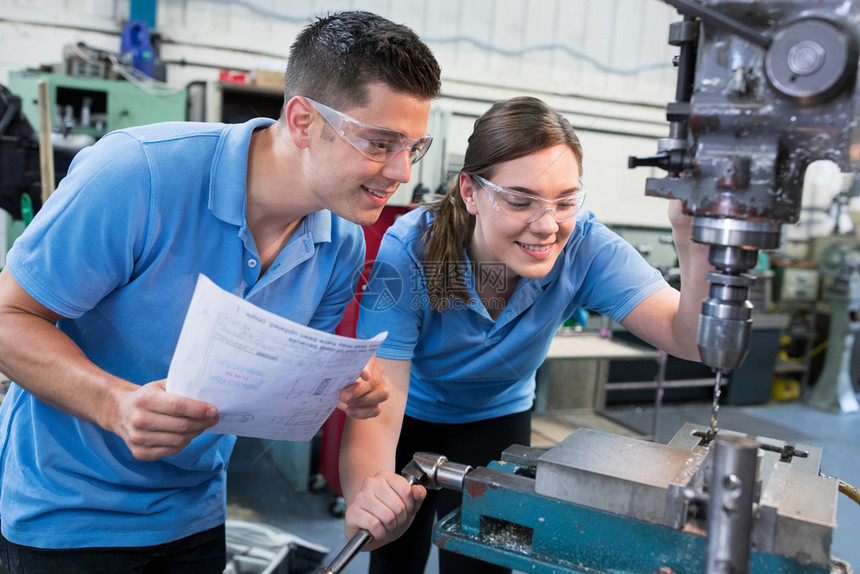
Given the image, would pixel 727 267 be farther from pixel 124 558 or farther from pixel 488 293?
pixel 124 558

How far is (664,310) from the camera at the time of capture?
3.32ft

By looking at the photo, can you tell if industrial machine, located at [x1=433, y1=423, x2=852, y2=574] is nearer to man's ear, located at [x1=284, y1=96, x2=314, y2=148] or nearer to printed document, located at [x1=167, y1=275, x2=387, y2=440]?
printed document, located at [x1=167, y1=275, x2=387, y2=440]

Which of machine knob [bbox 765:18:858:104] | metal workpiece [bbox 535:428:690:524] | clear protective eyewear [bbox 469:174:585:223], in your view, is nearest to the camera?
machine knob [bbox 765:18:858:104]

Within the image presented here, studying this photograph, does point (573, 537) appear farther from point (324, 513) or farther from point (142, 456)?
point (324, 513)

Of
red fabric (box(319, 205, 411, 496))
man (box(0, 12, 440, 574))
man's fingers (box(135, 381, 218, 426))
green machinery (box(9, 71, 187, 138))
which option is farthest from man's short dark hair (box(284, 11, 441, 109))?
green machinery (box(9, 71, 187, 138))

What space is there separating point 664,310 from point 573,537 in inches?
18.5

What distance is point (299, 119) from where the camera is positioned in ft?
2.80

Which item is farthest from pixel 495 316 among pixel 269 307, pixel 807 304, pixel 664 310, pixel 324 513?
pixel 807 304

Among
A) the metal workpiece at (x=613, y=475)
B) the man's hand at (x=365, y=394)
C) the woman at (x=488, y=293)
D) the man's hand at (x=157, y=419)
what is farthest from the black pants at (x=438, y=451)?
the man's hand at (x=157, y=419)

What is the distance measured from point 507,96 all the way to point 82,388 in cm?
78

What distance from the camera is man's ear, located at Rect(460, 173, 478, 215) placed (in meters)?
1.04

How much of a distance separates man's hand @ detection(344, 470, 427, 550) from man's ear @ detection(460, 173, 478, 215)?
451mm

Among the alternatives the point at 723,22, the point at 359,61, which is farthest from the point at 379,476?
the point at 723,22

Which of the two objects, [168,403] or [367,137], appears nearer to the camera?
[168,403]
